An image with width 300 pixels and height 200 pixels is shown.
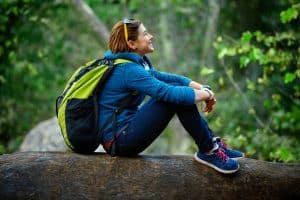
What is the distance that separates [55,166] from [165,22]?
10729 millimetres

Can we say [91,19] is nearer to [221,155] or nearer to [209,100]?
[209,100]

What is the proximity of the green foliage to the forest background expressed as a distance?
17mm

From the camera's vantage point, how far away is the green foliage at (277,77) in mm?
7250

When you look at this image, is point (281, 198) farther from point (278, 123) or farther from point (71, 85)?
point (278, 123)

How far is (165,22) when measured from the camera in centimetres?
1504

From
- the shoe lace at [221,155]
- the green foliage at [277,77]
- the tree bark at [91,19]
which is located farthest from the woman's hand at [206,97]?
the tree bark at [91,19]

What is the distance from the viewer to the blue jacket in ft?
14.7

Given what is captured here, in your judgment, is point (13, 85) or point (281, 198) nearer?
point (281, 198)

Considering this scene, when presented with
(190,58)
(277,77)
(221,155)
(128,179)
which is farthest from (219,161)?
(190,58)

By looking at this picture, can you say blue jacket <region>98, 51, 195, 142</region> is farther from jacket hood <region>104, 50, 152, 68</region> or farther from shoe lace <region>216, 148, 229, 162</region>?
shoe lace <region>216, 148, 229, 162</region>

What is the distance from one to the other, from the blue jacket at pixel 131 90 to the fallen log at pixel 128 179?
31 cm

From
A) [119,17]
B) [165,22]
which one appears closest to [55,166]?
[165,22]

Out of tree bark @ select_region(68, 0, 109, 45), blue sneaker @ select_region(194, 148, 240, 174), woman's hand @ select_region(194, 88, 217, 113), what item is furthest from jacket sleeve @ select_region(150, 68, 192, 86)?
tree bark @ select_region(68, 0, 109, 45)

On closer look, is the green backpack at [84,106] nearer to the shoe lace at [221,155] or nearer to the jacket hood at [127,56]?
the jacket hood at [127,56]
